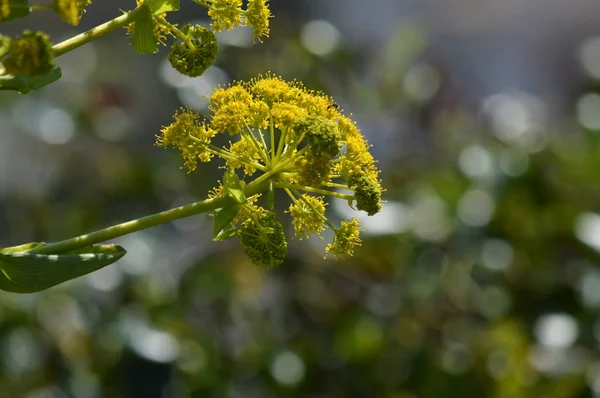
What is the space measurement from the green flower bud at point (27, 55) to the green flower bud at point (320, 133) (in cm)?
46

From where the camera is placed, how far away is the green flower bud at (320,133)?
1224 millimetres

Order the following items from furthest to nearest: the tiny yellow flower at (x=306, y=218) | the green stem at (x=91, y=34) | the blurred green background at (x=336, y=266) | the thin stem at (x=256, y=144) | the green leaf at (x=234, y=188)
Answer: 1. the blurred green background at (x=336, y=266)
2. the tiny yellow flower at (x=306, y=218)
3. the thin stem at (x=256, y=144)
4. the green leaf at (x=234, y=188)
5. the green stem at (x=91, y=34)

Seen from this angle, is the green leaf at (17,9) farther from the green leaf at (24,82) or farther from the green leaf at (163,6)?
the green leaf at (163,6)

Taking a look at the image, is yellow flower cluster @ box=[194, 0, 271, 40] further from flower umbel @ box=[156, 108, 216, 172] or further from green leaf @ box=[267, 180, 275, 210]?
green leaf @ box=[267, 180, 275, 210]

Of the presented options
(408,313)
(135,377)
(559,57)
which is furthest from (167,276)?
(559,57)

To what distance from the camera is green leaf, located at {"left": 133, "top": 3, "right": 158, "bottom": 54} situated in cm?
121

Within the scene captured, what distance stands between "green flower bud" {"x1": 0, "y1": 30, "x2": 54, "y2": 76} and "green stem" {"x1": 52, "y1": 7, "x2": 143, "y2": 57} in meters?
0.09

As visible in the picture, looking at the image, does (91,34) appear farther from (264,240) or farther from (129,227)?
(264,240)

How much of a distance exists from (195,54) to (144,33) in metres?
0.09

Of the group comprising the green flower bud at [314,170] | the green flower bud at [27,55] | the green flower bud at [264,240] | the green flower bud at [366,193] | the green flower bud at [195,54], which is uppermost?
the green flower bud at [27,55]

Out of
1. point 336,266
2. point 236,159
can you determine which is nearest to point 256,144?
point 236,159

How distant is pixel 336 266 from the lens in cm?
429

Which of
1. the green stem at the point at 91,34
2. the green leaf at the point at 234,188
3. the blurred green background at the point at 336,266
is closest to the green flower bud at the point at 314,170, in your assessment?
the green leaf at the point at 234,188

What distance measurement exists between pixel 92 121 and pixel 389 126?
1.68 m
